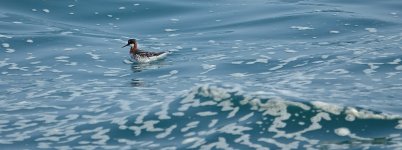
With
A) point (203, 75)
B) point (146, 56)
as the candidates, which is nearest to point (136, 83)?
point (203, 75)

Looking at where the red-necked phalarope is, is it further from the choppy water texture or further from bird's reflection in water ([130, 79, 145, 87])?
bird's reflection in water ([130, 79, 145, 87])

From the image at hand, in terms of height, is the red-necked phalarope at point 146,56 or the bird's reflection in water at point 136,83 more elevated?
the red-necked phalarope at point 146,56

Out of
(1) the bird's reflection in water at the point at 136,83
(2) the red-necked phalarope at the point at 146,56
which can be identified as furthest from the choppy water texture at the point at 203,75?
(2) the red-necked phalarope at the point at 146,56

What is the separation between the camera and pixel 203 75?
16734 mm

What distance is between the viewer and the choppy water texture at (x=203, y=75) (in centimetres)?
1228

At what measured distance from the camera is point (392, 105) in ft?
43.4

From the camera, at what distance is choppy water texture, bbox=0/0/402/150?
12.3 metres

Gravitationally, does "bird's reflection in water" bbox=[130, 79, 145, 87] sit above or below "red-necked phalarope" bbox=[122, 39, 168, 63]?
below

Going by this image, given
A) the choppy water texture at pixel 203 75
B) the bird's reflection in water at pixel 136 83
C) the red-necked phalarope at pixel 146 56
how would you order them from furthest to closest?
the red-necked phalarope at pixel 146 56
the bird's reflection in water at pixel 136 83
the choppy water texture at pixel 203 75

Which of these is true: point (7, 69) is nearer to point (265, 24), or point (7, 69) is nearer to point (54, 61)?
point (54, 61)

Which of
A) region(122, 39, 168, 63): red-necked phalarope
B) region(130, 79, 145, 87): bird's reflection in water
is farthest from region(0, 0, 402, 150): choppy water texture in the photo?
Answer: region(122, 39, 168, 63): red-necked phalarope

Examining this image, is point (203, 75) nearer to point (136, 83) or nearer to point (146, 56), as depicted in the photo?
point (136, 83)

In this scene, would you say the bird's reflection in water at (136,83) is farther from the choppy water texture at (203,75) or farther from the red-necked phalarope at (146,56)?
the red-necked phalarope at (146,56)

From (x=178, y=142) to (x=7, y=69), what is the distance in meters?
7.23
